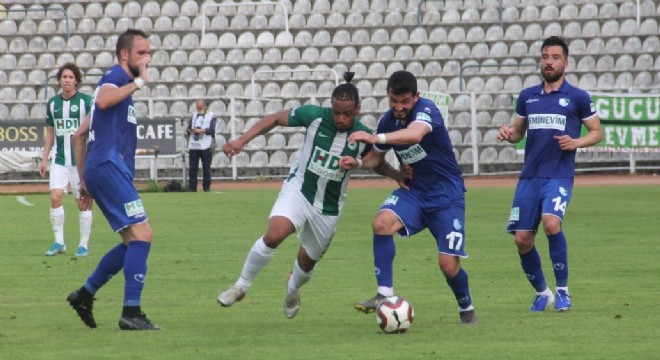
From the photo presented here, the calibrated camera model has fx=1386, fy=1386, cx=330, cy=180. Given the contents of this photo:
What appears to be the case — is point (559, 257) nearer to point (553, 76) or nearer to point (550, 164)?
point (550, 164)

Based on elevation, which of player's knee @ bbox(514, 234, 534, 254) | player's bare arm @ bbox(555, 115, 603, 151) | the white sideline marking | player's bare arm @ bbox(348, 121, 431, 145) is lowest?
the white sideline marking

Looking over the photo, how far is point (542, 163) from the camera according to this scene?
10.8 meters

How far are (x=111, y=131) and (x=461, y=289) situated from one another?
267 cm

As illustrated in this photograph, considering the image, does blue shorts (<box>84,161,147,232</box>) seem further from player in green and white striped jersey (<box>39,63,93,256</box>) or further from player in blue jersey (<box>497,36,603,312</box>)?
player in green and white striped jersey (<box>39,63,93,256</box>)

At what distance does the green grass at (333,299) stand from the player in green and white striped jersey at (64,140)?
31cm

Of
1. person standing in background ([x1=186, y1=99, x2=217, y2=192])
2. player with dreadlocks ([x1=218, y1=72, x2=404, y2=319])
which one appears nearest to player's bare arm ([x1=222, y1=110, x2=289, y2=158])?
player with dreadlocks ([x1=218, y1=72, x2=404, y2=319])

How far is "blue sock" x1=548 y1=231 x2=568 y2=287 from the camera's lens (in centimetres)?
1074

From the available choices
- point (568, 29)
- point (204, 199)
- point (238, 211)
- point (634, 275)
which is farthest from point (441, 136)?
point (568, 29)

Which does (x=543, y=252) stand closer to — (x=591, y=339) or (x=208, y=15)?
(x=591, y=339)

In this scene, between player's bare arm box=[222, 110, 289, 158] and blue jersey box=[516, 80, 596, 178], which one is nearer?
player's bare arm box=[222, 110, 289, 158]

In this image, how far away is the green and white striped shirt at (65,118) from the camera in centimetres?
1538

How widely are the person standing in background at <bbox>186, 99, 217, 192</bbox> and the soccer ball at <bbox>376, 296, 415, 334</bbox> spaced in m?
21.2

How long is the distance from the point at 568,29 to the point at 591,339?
27433 millimetres

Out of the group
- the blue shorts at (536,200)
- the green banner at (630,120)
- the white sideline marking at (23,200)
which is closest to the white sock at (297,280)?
the blue shorts at (536,200)
